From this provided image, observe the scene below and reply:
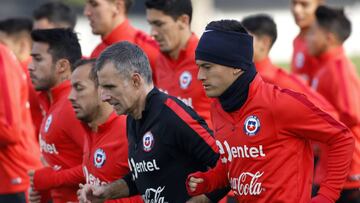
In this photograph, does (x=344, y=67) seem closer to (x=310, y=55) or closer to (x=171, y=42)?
(x=310, y=55)

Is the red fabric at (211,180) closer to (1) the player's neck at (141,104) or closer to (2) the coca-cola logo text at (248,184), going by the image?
(2) the coca-cola logo text at (248,184)

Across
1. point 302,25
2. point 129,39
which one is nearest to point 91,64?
point 129,39

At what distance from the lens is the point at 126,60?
22.5 feet

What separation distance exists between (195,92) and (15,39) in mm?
2912

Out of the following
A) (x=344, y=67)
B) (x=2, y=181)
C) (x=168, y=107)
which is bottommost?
(x=2, y=181)

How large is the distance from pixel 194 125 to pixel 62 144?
5.23ft

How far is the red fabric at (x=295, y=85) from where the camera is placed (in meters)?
9.48

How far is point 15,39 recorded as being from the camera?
37.8 feet

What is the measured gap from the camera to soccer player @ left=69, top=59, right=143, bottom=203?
7441 mm

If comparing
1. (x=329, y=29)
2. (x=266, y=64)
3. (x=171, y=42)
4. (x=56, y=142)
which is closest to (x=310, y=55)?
(x=329, y=29)

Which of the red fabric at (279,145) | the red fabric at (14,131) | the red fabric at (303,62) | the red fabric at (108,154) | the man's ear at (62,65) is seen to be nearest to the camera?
the red fabric at (279,145)

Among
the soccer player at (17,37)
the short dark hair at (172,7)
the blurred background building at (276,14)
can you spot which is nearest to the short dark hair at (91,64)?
the short dark hair at (172,7)

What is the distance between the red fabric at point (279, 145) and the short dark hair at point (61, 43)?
228cm

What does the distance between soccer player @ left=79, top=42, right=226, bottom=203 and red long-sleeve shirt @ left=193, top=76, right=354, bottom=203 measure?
0.27 metres
